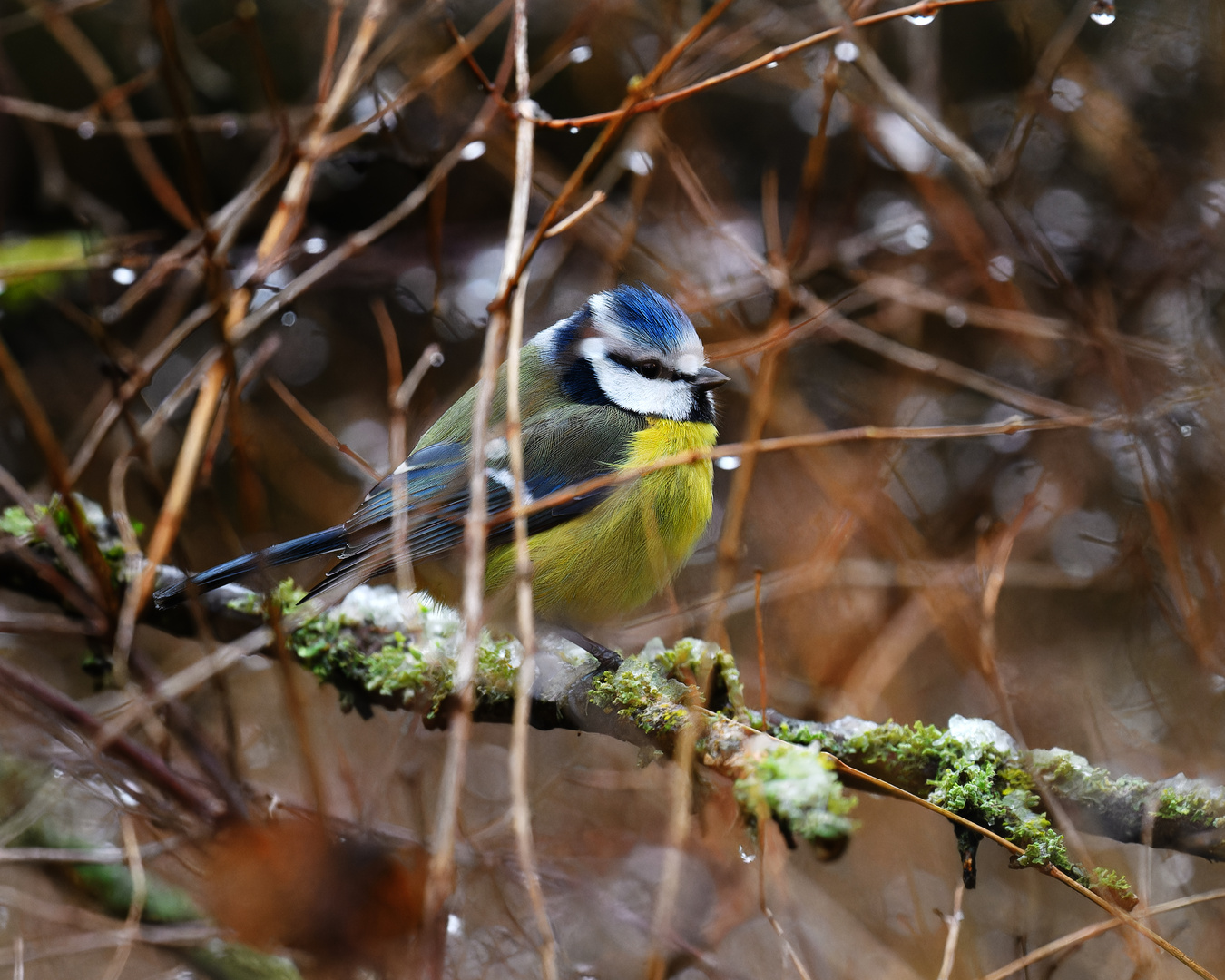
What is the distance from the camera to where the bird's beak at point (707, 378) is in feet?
8.71

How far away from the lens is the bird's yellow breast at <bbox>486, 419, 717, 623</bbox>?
2402 mm

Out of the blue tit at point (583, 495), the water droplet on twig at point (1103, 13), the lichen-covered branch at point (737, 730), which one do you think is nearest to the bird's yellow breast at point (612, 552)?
the blue tit at point (583, 495)

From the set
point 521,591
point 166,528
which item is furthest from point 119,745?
point 521,591

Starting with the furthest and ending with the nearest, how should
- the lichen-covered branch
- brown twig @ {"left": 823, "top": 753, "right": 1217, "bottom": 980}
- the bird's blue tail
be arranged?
the bird's blue tail, the lichen-covered branch, brown twig @ {"left": 823, "top": 753, "right": 1217, "bottom": 980}

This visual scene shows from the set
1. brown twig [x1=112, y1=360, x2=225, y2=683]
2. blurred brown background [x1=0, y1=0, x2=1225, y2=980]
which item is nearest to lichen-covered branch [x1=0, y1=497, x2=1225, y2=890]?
brown twig [x1=112, y1=360, x2=225, y2=683]

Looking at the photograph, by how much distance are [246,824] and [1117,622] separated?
3.50 metres

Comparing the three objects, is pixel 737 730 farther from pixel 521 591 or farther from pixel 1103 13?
pixel 1103 13

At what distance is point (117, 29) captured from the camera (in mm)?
3873

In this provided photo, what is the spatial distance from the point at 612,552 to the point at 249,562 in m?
0.90

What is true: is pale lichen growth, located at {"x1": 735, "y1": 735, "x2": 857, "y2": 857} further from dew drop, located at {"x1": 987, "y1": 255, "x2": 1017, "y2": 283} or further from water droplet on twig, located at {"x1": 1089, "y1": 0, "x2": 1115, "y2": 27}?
dew drop, located at {"x1": 987, "y1": 255, "x2": 1017, "y2": 283}

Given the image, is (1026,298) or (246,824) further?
(1026,298)

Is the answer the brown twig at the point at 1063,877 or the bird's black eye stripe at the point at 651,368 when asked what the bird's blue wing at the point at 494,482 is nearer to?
the bird's black eye stripe at the point at 651,368

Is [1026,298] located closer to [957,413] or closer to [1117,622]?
[957,413]

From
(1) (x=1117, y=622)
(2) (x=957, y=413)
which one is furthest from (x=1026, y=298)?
(1) (x=1117, y=622)
